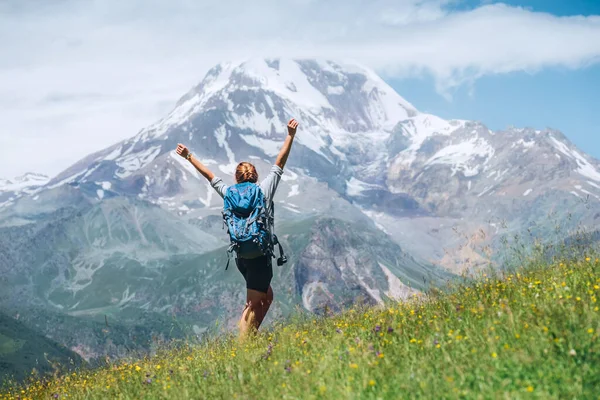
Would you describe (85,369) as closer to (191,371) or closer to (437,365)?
(191,371)

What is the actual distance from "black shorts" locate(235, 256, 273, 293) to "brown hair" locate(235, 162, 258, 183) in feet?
3.96

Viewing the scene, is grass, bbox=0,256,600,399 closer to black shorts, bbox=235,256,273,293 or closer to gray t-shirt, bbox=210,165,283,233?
black shorts, bbox=235,256,273,293

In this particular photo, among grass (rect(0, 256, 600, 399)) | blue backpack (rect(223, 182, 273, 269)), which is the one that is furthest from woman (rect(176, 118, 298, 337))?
grass (rect(0, 256, 600, 399))

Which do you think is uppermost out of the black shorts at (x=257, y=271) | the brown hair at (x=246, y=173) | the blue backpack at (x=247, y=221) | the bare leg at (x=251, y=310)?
the brown hair at (x=246, y=173)

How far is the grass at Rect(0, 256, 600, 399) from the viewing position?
15.4 feet

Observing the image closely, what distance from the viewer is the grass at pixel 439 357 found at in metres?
4.70

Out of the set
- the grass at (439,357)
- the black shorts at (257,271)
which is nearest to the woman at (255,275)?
the black shorts at (257,271)

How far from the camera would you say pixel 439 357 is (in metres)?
5.37

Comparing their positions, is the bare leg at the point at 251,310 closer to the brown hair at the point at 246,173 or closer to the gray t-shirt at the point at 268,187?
the gray t-shirt at the point at 268,187

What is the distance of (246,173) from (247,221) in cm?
82

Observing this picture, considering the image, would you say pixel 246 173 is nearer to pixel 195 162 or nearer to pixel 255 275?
pixel 255 275

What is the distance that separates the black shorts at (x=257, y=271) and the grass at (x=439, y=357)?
1331 millimetres

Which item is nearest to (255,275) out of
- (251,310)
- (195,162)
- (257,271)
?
(257,271)

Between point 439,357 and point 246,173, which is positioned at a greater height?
point 439,357
